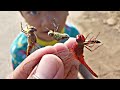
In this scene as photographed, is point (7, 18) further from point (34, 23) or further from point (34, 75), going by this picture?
point (34, 75)

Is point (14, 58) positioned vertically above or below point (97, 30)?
above

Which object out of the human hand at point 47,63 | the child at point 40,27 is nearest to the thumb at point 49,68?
the human hand at point 47,63

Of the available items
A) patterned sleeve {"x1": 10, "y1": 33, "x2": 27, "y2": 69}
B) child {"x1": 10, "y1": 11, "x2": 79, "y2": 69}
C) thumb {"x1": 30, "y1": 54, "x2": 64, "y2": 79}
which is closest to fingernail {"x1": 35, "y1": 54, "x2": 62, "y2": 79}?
thumb {"x1": 30, "y1": 54, "x2": 64, "y2": 79}

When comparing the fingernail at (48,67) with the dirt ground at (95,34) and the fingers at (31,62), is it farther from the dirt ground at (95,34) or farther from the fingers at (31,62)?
the dirt ground at (95,34)

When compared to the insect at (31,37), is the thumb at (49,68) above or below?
below

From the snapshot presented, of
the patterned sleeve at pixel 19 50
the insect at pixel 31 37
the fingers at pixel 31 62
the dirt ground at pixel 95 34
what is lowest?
the dirt ground at pixel 95 34

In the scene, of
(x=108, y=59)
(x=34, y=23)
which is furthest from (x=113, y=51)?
(x=34, y=23)

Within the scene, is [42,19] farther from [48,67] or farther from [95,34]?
[95,34]
